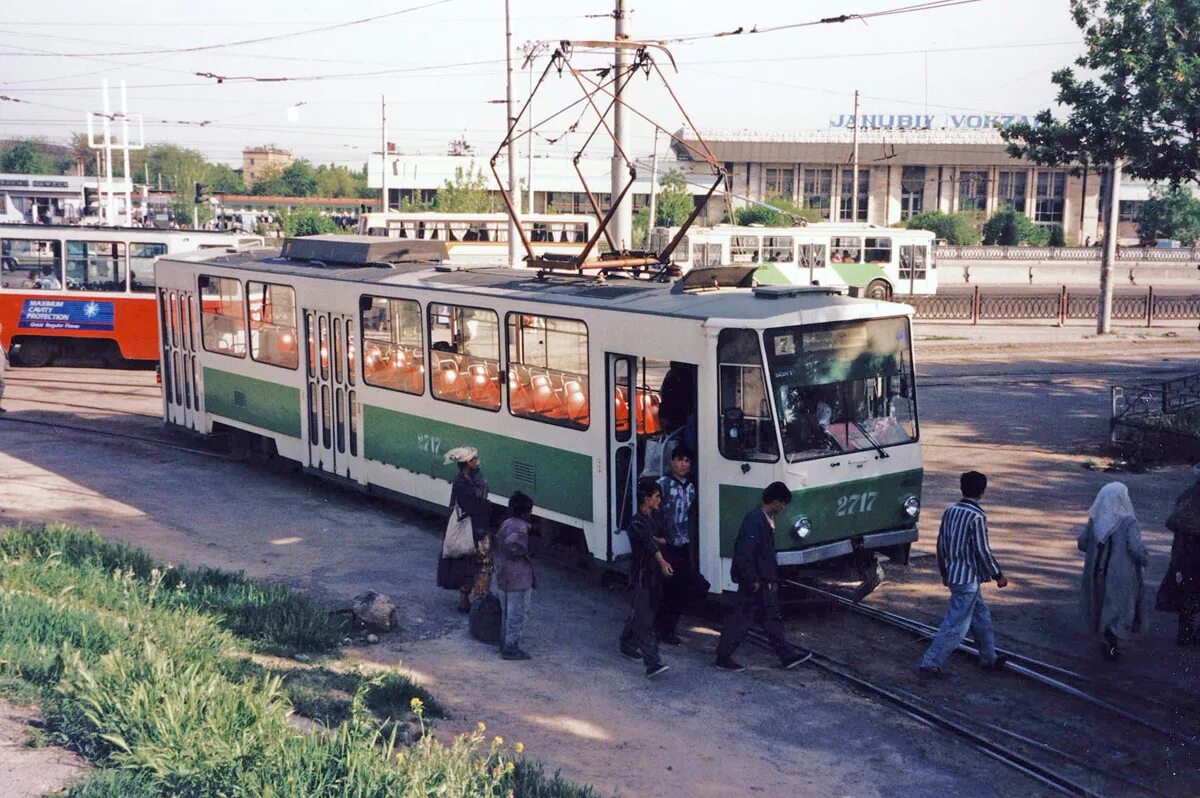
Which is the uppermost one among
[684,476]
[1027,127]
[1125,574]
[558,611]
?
[1027,127]

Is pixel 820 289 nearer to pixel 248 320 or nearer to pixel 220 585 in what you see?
pixel 220 585

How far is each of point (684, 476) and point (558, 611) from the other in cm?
207

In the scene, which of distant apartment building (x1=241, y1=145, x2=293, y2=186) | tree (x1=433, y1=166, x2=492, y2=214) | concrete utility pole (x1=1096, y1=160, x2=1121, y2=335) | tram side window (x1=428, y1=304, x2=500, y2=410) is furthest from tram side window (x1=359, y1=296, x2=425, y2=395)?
distant apartment building (x1=241, y1=145, x2=293, y2=186)

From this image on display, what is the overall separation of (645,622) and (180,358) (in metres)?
11.8

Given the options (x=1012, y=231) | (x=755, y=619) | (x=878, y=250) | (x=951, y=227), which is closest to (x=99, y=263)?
(x=755, y=619)

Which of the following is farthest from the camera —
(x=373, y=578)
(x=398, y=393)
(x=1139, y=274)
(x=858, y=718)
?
(x=1139, y=274)

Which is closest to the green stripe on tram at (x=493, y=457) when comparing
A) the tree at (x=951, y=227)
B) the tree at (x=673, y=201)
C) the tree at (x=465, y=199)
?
the tree at (x=465, y=199)

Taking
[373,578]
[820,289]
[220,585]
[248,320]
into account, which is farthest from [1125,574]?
[248,320]

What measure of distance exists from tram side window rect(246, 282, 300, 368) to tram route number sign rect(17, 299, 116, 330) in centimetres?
1004

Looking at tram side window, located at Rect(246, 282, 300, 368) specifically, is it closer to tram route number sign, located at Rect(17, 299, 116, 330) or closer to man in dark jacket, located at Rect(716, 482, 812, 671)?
man in dark jacket, located at Rect(716, 482, 812, 671)

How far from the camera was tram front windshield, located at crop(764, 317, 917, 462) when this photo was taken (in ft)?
34.2

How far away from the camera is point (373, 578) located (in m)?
12.4

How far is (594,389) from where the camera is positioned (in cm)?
1164

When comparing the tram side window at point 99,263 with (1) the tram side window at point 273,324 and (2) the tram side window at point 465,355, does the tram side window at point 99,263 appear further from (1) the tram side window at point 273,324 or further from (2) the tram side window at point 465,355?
(2) the tram side window at point 465,355
